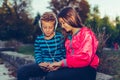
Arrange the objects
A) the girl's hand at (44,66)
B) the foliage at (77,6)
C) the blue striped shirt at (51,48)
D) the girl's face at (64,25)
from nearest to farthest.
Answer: the girl's face at (64,25)
the girl's hand at (44,66)
the blue striped shirt at (51,48)
the foliage at (77,6)

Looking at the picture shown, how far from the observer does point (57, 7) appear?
47281 mm

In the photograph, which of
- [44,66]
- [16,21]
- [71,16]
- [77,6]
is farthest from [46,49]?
[77,6]

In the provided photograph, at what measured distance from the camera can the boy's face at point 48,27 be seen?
2.85 m

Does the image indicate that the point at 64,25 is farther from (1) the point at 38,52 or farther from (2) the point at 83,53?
(1) the point at 38,52

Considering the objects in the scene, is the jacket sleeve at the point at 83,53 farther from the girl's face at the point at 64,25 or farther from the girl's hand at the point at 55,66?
the girl's face at the point at 64,25

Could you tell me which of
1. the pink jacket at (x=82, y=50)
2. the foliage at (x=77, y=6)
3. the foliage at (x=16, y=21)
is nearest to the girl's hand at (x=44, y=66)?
the pink jacket at (x=82, y=50)

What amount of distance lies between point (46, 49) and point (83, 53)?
0.52m

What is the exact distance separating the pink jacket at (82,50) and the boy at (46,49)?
21 cm

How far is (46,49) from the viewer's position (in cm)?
296

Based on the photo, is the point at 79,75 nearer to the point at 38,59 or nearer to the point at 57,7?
the point at 38,59

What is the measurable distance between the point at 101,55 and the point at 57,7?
4111cm

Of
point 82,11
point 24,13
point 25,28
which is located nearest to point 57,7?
point 82,11

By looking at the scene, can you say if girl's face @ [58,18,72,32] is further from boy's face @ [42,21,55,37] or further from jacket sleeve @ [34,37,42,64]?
jacket sleeve @ [34,37,42,64]

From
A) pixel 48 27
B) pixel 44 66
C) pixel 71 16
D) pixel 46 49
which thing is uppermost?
pixel 71 16
